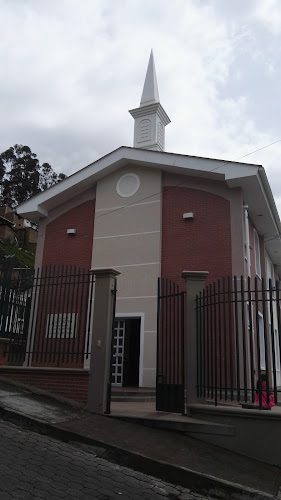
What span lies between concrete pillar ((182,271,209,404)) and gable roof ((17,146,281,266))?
17.9ft

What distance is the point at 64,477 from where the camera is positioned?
14.5ft

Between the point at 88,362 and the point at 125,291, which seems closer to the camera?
the point at 88,362

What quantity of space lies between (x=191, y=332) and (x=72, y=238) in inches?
336

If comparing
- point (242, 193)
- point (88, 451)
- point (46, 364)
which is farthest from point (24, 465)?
point (242, 193)

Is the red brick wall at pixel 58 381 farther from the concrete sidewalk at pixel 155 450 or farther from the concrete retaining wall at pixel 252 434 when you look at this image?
the concrete retaining wall at pixel 252 434

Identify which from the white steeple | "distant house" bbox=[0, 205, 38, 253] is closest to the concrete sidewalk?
the white steeple

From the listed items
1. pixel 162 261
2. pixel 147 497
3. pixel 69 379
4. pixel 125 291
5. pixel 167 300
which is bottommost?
pixel 147 497

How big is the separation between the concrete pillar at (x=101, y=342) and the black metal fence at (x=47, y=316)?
0.98 feet

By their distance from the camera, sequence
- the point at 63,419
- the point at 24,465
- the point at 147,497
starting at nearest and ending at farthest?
the point at 147,497
the point at 24,465
the point at 63,419

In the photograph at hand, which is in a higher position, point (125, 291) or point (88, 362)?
point (125, 291)

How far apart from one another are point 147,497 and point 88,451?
1397 millimetres

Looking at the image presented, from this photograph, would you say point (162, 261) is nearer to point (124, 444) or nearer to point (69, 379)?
point (69, 379)

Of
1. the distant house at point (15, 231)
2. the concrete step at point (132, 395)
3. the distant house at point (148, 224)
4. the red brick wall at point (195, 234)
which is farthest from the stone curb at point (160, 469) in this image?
the distant house at point (15, 231)

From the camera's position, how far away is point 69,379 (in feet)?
24.7
